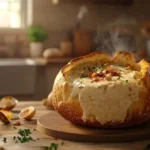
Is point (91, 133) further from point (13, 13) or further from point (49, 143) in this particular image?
point (13, 13)

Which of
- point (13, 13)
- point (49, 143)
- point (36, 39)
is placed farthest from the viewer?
point (13, 13)

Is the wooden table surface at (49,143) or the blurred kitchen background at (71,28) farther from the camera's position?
the blurred kitchen background at (71,28)

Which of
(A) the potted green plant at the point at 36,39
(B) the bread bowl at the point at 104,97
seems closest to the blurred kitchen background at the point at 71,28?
(A) the potted green plant at the point at 36,39

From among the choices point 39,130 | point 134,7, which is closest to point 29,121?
point 39,130

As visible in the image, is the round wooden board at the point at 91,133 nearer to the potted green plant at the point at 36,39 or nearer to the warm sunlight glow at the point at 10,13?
the potted green plant at the point at 36,39

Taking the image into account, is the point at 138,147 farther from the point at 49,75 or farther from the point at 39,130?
the point at 49,75

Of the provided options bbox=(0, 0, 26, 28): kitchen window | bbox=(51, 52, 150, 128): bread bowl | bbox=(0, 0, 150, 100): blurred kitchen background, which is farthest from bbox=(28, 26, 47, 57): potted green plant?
bbox=(51, 52, 150, 128): bread bowl

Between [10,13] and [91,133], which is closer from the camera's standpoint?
[91,133]

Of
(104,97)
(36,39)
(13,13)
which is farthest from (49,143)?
(13,13)
